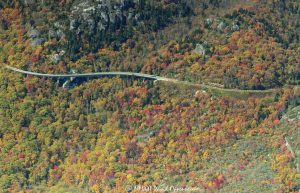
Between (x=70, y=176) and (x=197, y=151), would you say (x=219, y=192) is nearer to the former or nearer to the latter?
(x=197, y=151)

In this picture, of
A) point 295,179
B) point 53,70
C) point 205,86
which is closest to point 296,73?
point 205,86

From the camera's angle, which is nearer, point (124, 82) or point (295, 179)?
point (295, 179)

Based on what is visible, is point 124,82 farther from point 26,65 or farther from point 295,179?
point 295,179

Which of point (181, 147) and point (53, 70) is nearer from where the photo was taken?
point (181, 147)

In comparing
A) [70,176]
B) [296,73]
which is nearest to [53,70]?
[70,176]

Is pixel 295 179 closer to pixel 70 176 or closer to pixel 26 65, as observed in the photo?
pixel 70 176
